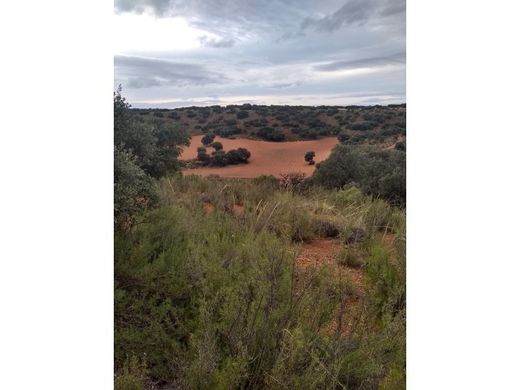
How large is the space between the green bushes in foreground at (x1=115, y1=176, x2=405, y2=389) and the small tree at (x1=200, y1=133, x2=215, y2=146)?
0.66 ft

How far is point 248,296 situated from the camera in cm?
200

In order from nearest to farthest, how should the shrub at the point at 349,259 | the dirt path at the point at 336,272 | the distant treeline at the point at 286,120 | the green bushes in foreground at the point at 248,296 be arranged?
the green bushes in foreground at the point at 248,296
the distant treeline at the point at 286,120
the dirt path at the point at 336,272
the shrub at the point at 349,259

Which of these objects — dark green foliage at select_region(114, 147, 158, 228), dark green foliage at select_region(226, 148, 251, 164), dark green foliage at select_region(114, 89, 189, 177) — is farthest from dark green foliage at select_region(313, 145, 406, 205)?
dark green foliage at select_region(114, 147, 158, 228)

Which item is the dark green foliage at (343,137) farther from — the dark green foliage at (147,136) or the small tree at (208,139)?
the dark green foliage at (147,136)

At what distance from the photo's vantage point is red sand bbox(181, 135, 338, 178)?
7.24ft

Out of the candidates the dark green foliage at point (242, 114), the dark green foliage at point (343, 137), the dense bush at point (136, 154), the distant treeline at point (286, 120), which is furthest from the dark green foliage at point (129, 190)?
the dark green foliage at point (343, 137)

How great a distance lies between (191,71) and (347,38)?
579 mm

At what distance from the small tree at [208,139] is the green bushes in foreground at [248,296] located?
20 cm

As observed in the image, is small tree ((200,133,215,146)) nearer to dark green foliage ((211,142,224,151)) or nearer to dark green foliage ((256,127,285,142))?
dark green foliage ((211,142,224,151))

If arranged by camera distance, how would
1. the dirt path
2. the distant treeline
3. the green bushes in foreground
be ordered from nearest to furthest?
the green bushes in foreground < the distant treeline < the dirt path

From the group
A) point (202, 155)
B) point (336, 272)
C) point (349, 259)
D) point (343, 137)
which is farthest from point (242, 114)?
point (349, 259)

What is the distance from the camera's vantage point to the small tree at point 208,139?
2210 mm
